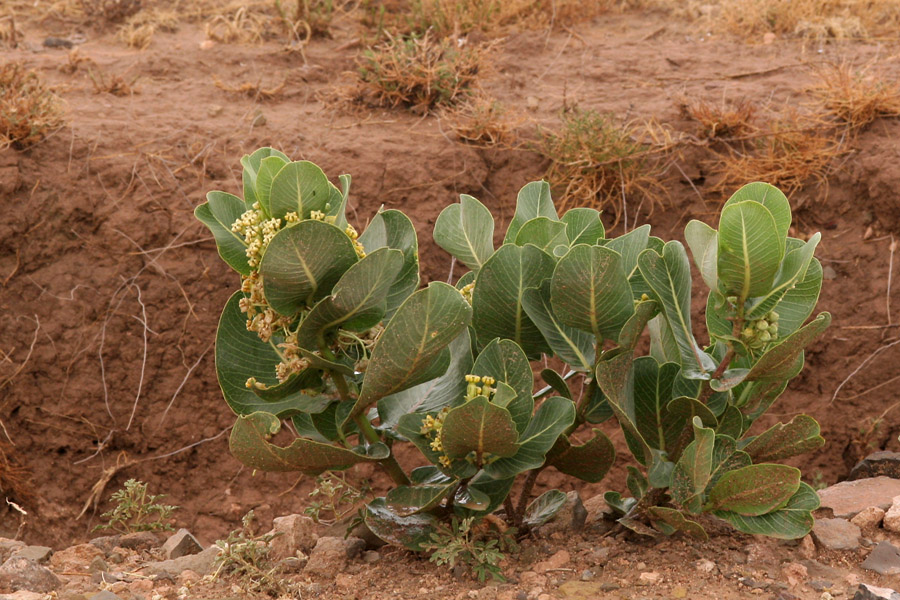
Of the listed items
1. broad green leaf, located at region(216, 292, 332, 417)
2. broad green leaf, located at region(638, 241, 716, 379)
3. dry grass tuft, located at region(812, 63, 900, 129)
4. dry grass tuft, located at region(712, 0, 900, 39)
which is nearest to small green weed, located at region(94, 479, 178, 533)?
broad green leaf, located at region(216, 292, 332, 417)

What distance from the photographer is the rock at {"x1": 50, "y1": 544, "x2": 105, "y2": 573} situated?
249 cm

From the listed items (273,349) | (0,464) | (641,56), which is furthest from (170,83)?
(273,349)

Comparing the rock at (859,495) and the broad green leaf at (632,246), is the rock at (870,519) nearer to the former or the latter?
the rock at (859,495)

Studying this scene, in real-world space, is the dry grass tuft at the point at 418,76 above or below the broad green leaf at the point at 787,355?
above

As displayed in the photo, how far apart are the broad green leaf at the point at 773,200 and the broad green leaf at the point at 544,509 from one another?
34.6 inches

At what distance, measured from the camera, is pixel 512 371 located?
1.85 m

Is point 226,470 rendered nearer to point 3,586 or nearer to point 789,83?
point 3,586

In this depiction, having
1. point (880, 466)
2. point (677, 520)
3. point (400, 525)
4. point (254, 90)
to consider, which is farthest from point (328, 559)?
point (254, 90)

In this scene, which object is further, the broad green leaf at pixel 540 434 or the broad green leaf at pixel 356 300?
the broad green leaf at pixel 540 434

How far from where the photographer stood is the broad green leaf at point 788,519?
1.90m

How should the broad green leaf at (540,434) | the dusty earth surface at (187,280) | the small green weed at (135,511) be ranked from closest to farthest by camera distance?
the broad green leaf at (540,434) → the small green weed at (135,511) → the dusty earth surface at (187,280)

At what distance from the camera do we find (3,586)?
200 centimetres

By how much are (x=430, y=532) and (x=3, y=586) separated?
1.01 m

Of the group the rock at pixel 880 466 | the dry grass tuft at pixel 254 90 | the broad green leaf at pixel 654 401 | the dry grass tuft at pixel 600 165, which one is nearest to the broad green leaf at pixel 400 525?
the broad green leaf at pixel 654 401
